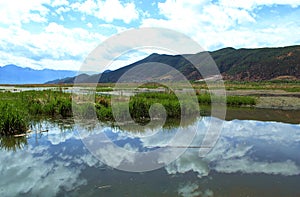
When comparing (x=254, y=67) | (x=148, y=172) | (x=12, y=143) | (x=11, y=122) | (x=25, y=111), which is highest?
(x=254, y=67)

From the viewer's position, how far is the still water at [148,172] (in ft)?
17.7

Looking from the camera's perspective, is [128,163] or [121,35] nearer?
[128,163]

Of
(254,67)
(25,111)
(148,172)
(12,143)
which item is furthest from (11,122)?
(254,67)

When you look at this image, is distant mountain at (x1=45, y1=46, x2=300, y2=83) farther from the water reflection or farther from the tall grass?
the water reflection

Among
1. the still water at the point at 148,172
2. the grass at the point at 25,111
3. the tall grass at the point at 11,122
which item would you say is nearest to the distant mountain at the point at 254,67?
the grass at the point at 25,111

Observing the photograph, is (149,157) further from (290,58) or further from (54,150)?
(290,58)

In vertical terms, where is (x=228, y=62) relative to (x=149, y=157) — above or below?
above

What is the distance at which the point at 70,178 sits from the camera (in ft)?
19.6

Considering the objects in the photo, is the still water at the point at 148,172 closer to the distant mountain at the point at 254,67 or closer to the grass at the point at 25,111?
the grass at the point at 25,111

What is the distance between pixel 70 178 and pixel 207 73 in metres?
104

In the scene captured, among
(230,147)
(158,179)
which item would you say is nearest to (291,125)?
(230,147)

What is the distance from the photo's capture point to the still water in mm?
5402

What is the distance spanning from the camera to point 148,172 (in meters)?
6.37

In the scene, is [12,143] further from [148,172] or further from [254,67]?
[254,67]
